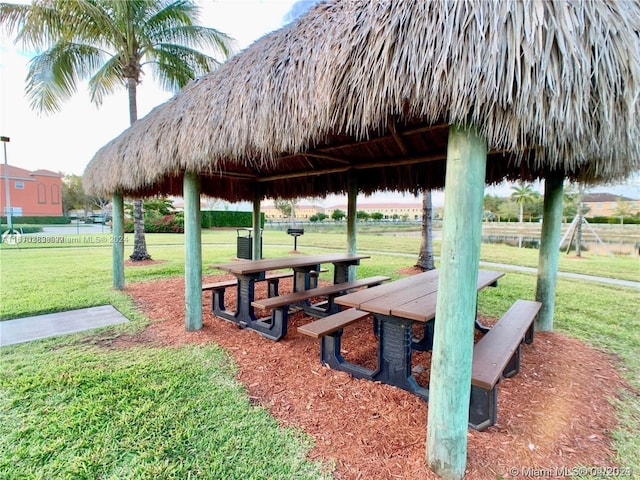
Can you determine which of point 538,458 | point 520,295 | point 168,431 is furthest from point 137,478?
point 520,295

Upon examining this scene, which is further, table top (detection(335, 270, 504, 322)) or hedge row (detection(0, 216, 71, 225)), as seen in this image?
hedge row (detection(0, 216, 71, 225))

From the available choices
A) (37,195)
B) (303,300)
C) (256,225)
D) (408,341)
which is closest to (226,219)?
(37,195)

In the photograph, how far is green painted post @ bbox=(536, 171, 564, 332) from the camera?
4.05 m

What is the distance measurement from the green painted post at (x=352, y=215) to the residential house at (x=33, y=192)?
128 ft

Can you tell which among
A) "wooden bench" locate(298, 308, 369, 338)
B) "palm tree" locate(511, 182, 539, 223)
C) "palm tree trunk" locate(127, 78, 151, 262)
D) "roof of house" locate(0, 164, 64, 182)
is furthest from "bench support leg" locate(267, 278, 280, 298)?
"palm tree" locate(511, 182, 539, 223)

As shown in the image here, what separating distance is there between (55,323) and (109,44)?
8.47 meters

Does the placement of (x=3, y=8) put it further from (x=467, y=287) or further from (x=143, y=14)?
(x=467, y=287)

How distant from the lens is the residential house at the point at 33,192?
3200 centimetres

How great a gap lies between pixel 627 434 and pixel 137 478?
350 centimetres

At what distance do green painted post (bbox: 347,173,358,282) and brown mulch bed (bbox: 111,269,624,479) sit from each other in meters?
2.31

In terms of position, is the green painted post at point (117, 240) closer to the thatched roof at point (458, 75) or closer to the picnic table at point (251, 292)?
the picnic table at point (251, 292)

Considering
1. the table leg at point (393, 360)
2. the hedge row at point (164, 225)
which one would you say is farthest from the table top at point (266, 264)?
the hedge row at point (164, 225)

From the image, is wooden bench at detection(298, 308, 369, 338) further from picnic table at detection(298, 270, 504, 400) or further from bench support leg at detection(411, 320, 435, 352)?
bench support leg at detection(411, 320, 435, 352)

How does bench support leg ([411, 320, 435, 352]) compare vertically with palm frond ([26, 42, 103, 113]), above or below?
below
